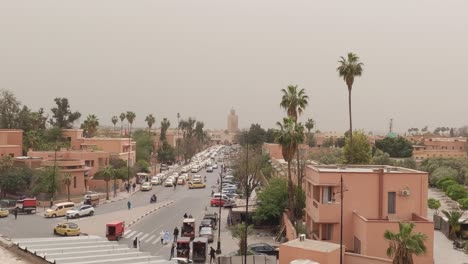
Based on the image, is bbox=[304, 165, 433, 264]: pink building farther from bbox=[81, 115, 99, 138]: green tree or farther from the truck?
bbox=[81, 115, 99, 138]: green tree

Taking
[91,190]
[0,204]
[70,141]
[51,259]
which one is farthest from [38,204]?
[70,141]

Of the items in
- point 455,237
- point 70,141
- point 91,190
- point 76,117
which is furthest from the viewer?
point 76,117

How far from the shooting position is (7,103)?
79312 millimetres

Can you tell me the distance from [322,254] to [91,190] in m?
45.0

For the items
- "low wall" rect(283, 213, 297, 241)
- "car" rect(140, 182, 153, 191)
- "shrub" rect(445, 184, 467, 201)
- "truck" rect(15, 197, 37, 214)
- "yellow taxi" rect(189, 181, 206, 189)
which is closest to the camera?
"low wall" rect(283, 213, 297, 241)

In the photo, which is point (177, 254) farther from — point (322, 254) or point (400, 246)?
point (400, 246)

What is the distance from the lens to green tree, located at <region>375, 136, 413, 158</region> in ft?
339

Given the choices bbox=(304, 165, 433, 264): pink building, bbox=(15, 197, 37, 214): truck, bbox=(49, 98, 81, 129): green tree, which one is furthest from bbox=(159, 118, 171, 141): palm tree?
bbox=(304, 165, 433, 264): pink building

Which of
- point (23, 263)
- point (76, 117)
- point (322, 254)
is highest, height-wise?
point (76, 117)

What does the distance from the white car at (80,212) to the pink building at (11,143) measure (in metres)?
18.2

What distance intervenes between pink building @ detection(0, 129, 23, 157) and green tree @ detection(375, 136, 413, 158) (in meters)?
70.1

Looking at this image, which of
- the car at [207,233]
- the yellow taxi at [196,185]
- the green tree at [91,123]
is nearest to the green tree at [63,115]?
the green tree at [91,123]

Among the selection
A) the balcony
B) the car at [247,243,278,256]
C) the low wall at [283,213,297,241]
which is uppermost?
the balcony

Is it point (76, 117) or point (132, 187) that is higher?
point (76, 117)
